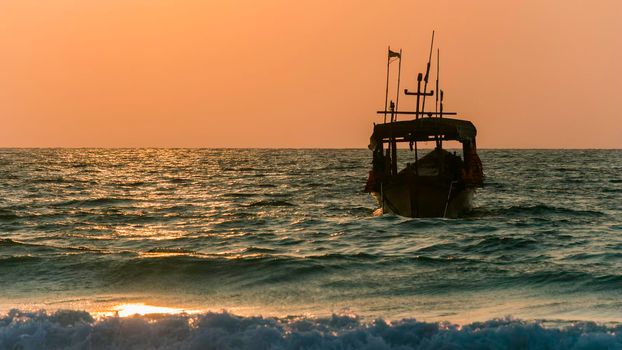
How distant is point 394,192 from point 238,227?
17.5 ft

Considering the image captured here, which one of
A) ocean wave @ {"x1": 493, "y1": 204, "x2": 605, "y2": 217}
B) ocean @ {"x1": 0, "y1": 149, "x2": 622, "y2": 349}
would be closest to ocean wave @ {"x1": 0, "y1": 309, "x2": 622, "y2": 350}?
ocean @ {"x1": 0, "y1": 149, "x2": 622, "y2": 349}

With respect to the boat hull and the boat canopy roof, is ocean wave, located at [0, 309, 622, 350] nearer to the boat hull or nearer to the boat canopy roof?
the boat hull

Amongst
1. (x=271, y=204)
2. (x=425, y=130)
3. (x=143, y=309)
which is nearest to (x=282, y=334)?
(x=143, y=309)

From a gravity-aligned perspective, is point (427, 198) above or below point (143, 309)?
above

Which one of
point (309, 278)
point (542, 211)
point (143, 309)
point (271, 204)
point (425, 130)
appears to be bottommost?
point (271, 204)

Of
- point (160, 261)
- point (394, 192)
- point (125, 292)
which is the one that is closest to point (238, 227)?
point (394, 192)

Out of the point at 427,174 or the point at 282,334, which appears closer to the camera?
the point at 282,334

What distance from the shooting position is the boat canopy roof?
30105 mm

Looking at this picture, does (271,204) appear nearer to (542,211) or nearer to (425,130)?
(425,130)

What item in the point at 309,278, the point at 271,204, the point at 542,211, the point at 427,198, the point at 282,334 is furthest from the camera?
the point at 271,204

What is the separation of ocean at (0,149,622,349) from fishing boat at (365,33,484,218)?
1.00 meters

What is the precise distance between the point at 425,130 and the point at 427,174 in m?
1.73

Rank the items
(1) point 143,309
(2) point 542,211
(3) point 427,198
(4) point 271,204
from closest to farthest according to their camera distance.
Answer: (1) point 143,309, (3) point 427,198, (2) point 542,211, (4) point 271,204

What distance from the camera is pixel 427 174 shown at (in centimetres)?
3106
